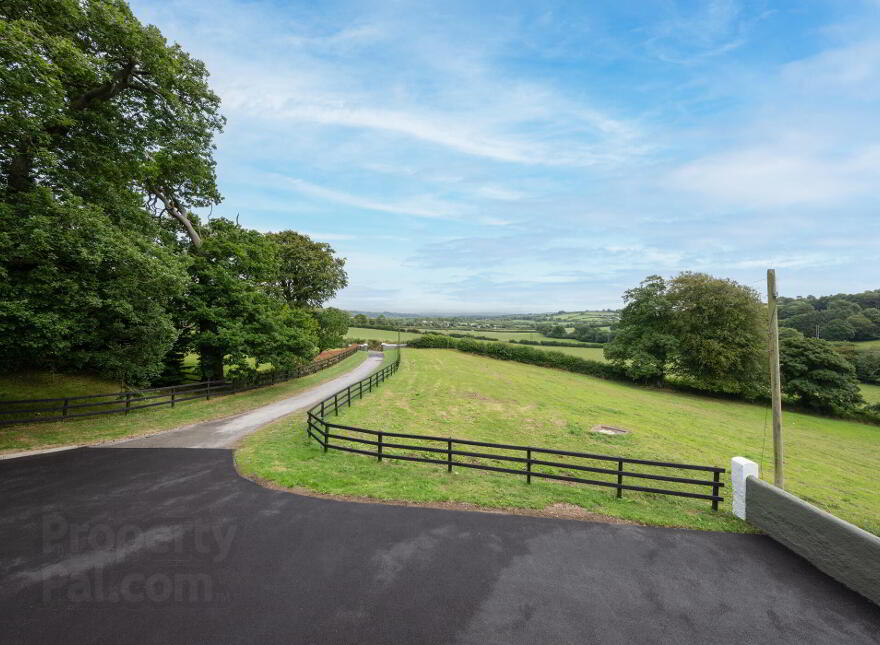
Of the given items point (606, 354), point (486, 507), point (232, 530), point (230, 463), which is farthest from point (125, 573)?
point (606, 354)

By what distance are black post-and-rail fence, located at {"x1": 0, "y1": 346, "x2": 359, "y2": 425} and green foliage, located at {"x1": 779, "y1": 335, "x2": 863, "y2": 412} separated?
150 feet

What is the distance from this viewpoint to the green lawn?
8281mm

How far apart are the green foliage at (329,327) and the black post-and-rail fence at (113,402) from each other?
34.1 feet

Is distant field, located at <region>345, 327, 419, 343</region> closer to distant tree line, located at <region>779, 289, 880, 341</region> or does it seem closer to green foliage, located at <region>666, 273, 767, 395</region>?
green foliage, located at <region>666, 273, 767, 395</region>

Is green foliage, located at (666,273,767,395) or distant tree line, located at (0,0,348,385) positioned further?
green foliage, located at (666,273,767,395)

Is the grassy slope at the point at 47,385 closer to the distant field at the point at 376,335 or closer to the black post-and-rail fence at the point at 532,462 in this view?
the black post-and-rail fence at the point at 532,462

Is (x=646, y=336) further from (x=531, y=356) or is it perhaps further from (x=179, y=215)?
(x=179, y=215)

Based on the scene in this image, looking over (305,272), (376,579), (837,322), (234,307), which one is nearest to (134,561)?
(376,579)

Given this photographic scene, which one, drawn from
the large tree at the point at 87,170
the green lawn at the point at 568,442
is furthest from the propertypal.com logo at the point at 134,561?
the large tree at the point at 87,170

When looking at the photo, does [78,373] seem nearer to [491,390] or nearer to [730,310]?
[491,390]

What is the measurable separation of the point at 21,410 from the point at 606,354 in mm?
42821

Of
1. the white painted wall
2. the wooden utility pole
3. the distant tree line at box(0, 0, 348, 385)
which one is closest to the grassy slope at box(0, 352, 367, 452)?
the distant tree line at box(0, 0, 348, 385)

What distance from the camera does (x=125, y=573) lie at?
5.18 meters

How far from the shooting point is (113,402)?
1416cm
